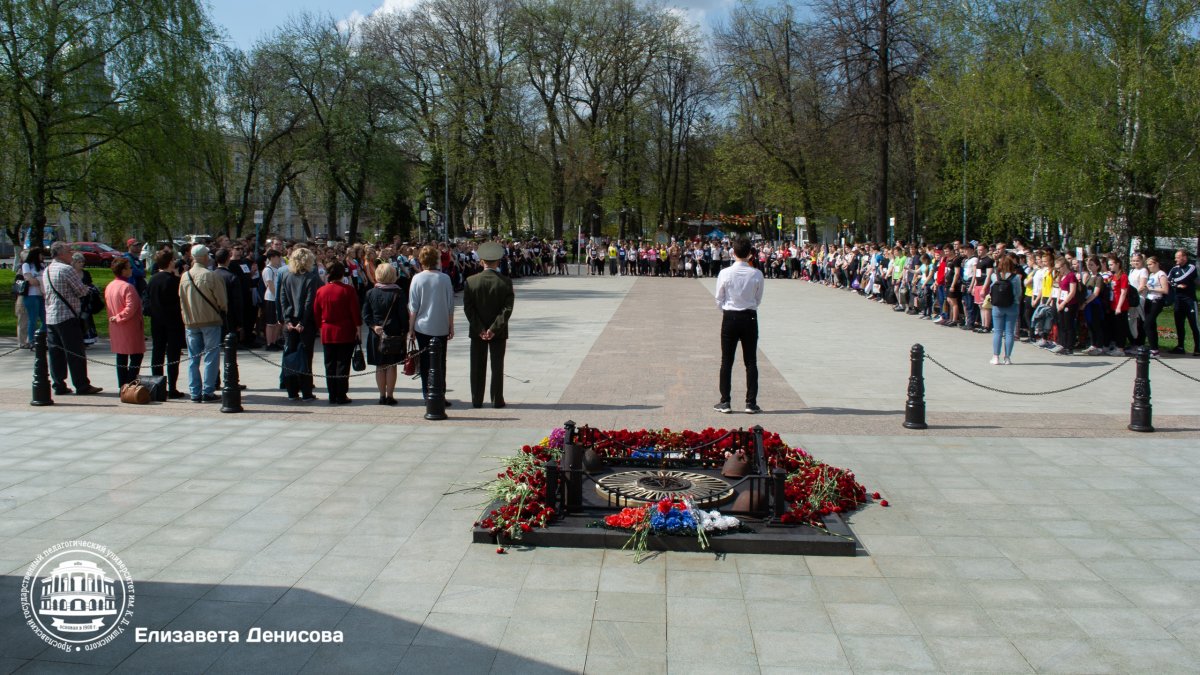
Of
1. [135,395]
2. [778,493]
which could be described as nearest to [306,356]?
[135,395]

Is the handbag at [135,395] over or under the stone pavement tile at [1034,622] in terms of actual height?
over

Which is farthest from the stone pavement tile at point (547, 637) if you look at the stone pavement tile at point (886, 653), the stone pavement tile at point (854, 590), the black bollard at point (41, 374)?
the black bollard at point (41, 374)

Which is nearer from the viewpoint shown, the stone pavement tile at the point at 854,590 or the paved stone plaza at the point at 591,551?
the paved stone plaza at the point at 591,551

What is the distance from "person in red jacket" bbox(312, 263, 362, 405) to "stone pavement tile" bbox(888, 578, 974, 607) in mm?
7028

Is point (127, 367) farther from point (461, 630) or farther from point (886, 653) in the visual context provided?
point (886, 653)

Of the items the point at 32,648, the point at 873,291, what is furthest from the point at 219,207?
the point at 32,648

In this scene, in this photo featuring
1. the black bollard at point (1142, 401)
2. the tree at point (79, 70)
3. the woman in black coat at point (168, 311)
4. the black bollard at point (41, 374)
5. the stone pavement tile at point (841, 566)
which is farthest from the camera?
the tree at point (79, 70)

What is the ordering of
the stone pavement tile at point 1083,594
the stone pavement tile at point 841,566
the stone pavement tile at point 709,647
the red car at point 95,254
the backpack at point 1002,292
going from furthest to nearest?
the red car at point 95,254, the backpack at point 1002,292, the stone pavement tile at point 841,566, the stone pavement tile at point 1083,594, the stone pavement tile at point 709,647

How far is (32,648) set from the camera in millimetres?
4500

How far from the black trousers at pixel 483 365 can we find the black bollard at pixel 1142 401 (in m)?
6.72

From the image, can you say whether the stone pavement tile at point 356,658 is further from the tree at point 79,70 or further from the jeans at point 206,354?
the tree at point 79,70

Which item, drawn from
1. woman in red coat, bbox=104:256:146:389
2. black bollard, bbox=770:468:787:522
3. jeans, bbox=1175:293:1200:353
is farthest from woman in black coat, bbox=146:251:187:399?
jeans, bbox=1175:293:1200:353

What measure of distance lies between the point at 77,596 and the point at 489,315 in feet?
19.0

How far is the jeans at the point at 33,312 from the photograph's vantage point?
47.1ft
